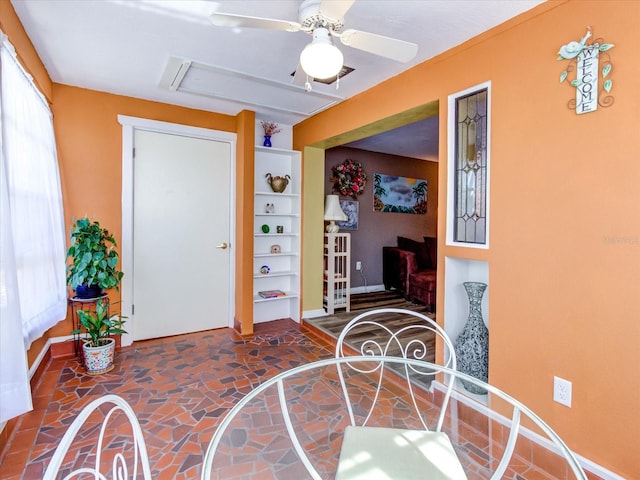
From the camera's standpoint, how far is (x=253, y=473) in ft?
5.27

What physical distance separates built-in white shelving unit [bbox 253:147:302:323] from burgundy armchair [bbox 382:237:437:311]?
5.75ft

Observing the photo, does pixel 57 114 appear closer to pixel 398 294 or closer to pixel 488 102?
pixel 488 102

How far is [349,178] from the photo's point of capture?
16.9 feet

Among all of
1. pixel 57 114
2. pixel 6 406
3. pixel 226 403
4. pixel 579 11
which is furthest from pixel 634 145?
pixel 57 114

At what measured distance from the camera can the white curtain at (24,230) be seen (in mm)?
1526

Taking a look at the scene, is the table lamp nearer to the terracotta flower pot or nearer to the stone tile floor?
the stone tile floor

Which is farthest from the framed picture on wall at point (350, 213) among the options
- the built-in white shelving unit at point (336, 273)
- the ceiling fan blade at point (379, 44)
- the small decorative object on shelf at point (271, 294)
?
the ceiling fan blade at point (379, 44)

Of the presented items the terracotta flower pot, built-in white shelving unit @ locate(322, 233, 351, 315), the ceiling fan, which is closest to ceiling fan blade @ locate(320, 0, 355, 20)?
the ceiling fan

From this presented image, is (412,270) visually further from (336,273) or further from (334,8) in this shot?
(334,8)

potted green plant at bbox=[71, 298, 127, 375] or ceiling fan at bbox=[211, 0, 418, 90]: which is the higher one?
ceiling fan at bbox=[211, 0, 418, 90]

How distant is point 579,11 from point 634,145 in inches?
27.8

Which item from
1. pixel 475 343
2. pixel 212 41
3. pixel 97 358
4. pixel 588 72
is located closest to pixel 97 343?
pixel 97 358

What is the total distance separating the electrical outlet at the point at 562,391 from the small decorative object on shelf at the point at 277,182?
302 cm

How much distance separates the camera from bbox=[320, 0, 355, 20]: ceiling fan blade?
1381mm
